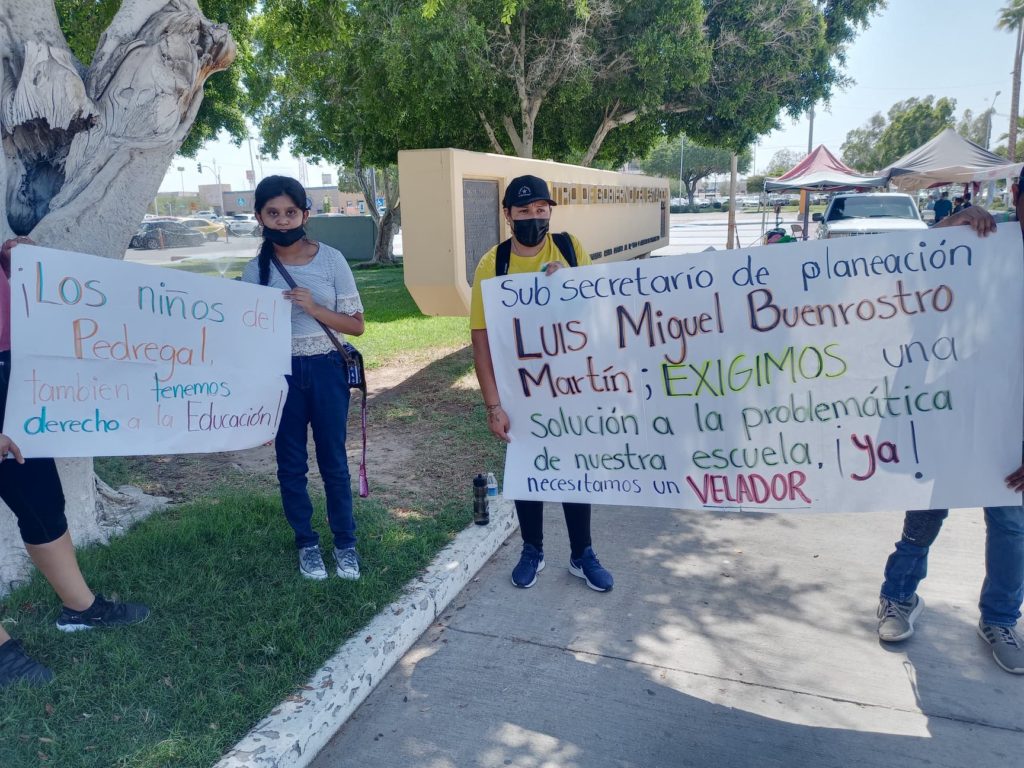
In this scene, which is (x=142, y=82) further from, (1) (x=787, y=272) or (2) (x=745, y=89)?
(2) (x=745, y=89)

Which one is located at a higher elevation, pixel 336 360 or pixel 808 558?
pixel 336 360

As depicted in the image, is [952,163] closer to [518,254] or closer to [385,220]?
[385,220]

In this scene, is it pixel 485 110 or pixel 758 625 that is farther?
pixel 485 110

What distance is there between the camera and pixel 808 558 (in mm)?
4082

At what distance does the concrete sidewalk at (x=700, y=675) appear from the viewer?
8.73 feet

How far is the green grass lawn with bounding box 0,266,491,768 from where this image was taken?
2.56 meters

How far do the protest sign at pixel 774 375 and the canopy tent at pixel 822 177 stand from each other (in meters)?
20.0

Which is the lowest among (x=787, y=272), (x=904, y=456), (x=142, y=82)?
(x=904, y=456)

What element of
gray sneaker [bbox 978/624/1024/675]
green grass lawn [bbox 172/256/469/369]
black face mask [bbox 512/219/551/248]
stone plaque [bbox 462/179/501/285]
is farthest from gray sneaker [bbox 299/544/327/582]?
green grass lawn [bbox 172/256/469/369]

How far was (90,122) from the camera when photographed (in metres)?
3.84

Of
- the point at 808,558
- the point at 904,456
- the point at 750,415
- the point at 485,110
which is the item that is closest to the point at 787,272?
the point at 750,415

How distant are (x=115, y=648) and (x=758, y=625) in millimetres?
2663

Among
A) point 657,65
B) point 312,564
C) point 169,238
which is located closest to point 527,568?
point 312,564

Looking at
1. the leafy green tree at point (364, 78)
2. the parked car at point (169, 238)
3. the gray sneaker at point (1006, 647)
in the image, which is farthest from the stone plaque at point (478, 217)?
the parked car at point (169, 238)
